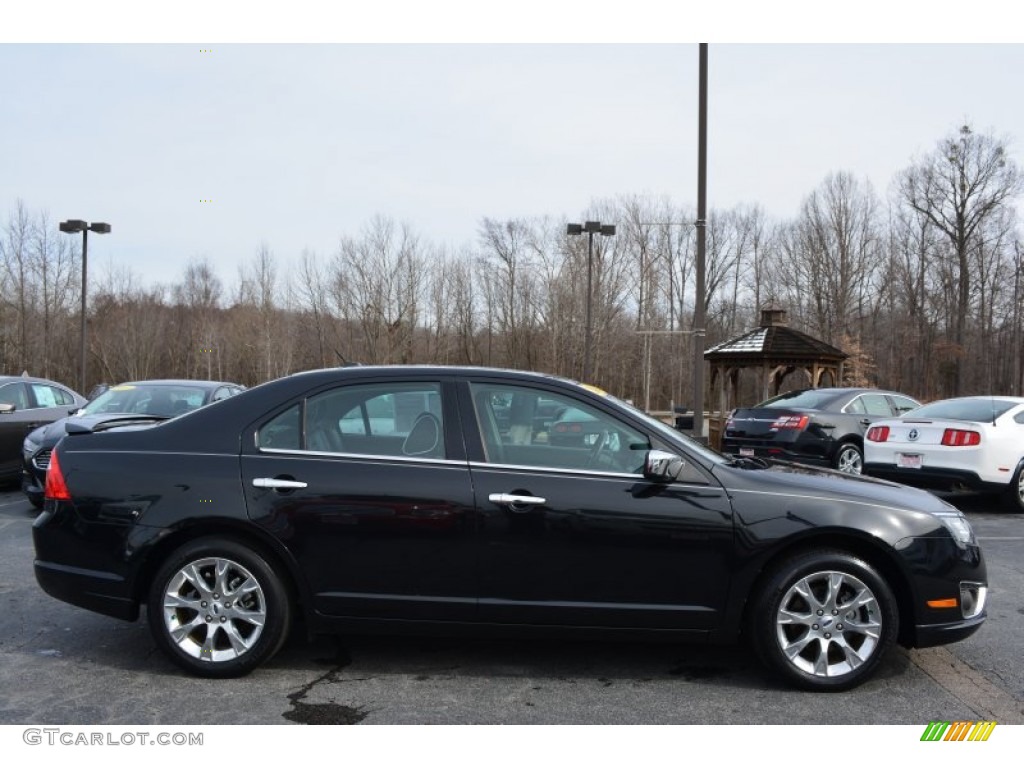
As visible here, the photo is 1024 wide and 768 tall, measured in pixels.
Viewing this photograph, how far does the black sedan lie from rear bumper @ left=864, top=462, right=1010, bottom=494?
6.19 metres

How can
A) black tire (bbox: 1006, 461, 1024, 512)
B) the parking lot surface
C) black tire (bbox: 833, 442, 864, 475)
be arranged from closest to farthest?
the parking lot surface, black tire (bbox: 1006, 461, 1024, 512), black tire (bbox: 833, 442, 864, 475)

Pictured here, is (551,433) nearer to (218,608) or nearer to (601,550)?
(601,550)

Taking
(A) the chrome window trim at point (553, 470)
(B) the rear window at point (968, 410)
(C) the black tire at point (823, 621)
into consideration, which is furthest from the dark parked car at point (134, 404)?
(B) the rear window at point (968, 410)

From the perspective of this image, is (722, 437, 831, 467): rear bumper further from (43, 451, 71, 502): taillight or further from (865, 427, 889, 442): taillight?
(43, 451, 71, 502): taillight

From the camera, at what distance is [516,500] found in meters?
4.19

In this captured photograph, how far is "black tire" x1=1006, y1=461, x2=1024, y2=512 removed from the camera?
10219 millimetres

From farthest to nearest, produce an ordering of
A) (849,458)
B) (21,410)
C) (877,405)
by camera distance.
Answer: (877,405), (849,458), (21,410)

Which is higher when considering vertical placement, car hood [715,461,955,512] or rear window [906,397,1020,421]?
rear window [906,397,1020,421]

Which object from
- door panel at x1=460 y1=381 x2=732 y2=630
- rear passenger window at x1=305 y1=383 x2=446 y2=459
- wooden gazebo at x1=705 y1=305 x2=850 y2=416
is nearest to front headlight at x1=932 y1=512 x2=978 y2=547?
door panel at x1=460 y1=381 x2=732 y2=630

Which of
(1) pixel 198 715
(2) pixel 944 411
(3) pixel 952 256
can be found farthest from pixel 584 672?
(3) pixel 952 256

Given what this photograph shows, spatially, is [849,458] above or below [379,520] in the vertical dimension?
below

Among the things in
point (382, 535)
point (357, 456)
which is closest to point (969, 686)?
point (382, 535)

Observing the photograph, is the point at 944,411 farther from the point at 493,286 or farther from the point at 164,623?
the point at 493,286
